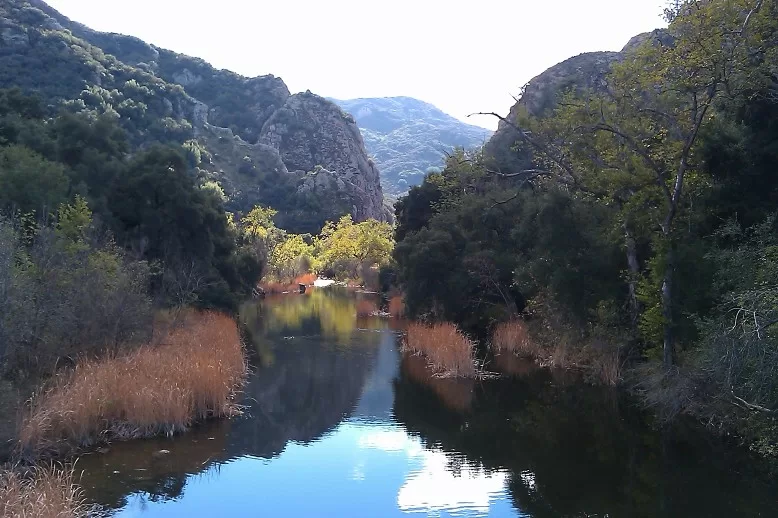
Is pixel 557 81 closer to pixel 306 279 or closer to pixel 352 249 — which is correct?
pixel 352 249

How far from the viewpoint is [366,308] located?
39531 mm

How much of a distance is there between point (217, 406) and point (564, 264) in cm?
1055

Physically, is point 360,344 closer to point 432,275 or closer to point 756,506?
point 432,275

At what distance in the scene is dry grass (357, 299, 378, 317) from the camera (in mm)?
37356

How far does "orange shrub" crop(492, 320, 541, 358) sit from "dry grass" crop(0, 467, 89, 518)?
1633 cm

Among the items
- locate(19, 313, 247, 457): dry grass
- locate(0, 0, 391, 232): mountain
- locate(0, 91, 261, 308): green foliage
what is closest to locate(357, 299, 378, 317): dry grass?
locate(0, 91, 261, 308): green foliage

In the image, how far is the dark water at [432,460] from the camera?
10398mm

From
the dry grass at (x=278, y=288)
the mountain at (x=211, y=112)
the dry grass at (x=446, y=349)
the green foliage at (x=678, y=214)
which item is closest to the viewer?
the green foliage at (x=678, y=214)

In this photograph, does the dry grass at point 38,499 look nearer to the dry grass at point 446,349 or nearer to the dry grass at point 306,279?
the dry grass at point 446,349

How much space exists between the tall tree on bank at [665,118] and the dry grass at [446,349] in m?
5.64

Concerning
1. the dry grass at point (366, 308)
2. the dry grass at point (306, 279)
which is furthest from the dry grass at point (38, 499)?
the dry grass at point (306, 279)

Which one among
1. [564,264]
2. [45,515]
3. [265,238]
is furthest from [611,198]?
[265,238]

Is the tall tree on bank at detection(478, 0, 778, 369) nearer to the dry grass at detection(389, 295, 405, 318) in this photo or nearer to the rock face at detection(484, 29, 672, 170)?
the dry grass at detection(389, 295, 405, 318)

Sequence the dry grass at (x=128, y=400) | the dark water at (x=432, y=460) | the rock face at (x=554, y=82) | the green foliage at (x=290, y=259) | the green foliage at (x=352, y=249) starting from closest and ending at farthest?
the dark water at (x=432, y=460) < the dry grass at (x=128, y=400) < the rock face at (x=554, y=82) < the green foliage at (x=290, y=259) < the green foliage at (x=352, y=249)
